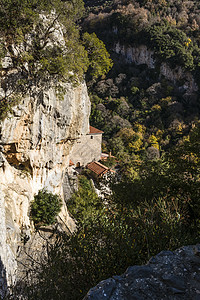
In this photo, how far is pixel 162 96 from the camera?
33969mm

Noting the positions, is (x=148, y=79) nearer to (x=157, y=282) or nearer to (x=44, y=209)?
(x=44, y=209)

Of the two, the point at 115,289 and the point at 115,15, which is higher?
the point at 115,15

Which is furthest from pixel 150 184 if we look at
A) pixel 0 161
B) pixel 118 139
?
pixel 118 139

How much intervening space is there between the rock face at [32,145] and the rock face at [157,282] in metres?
4.97

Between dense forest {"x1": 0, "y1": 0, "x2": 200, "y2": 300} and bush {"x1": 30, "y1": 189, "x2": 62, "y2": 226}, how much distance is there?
6.18 feet

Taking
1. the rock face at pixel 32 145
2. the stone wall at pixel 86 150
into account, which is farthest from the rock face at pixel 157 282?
the stone wall at pixel 86 150

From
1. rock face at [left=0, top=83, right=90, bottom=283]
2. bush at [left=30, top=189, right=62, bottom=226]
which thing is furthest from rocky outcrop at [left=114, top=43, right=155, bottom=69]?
bush at [left=30, top=189, right=62, bottom=226]

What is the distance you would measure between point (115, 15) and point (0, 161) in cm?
4552

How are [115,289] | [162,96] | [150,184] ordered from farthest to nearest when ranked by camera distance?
[162,96]
[150,184]
[115,289]

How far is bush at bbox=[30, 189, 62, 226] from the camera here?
30.5 ft

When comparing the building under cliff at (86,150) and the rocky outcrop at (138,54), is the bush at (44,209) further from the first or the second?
the rocky outcrop at (138,54)

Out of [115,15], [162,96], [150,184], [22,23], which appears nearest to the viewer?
[150,184]

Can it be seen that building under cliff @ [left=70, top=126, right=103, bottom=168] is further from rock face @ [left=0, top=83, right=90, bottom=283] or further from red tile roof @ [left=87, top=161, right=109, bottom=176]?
rock face @ [left=0, top=83, right=90, bottom=283]

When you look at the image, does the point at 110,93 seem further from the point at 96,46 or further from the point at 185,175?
the point at 185,175
